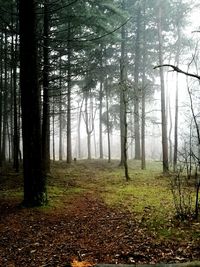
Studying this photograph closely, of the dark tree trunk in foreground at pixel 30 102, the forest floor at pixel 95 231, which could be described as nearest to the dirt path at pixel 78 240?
the forest floor at pixel 95 231

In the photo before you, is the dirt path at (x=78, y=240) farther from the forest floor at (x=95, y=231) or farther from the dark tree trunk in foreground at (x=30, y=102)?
the dark tree trunk in foreground at (x=30, y=102)

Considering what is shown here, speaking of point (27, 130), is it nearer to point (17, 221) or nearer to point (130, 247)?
point (17, 221)

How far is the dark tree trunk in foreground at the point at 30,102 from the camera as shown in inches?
302

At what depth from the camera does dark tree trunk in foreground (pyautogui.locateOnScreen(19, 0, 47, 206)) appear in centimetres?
766

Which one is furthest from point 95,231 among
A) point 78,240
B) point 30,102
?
point 30,102

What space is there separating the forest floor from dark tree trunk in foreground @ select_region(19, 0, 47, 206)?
27.8 inches

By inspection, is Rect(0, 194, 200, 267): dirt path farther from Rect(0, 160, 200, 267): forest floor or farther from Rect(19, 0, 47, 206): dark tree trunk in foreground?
Rect(19, 0, 47, 206): dark tree trunk in foreground

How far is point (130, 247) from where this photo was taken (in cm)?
485

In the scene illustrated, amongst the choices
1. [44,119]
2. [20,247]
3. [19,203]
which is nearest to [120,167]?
[44,119]

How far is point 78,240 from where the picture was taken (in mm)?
5426

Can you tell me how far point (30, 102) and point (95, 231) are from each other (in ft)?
12.7

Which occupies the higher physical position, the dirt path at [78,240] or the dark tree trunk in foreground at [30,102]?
the dark tree trunk in foreground at [30,102]

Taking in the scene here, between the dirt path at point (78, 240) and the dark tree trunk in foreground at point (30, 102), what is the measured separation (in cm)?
73

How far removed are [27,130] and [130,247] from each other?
433cm
